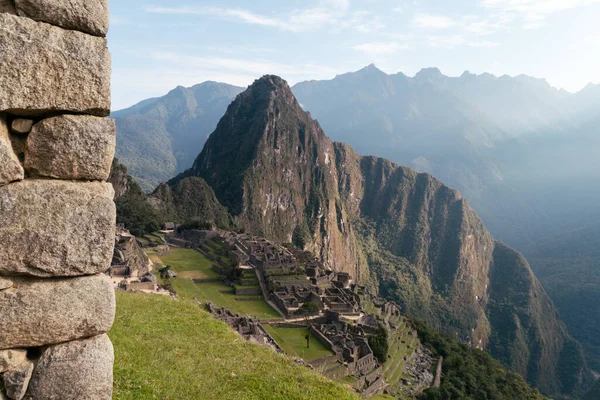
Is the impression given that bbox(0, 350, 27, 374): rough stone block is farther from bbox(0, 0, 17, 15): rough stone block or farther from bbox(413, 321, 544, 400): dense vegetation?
bbox(413, 321, 544, 400): dense vegetation

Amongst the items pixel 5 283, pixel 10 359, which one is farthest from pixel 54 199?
pixel 10 359

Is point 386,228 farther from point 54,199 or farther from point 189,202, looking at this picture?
point 54,199

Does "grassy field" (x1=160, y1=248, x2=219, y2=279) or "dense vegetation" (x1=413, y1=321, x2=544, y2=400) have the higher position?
"grassy field" (x1=160, y1=248, x2=219, y2=279)

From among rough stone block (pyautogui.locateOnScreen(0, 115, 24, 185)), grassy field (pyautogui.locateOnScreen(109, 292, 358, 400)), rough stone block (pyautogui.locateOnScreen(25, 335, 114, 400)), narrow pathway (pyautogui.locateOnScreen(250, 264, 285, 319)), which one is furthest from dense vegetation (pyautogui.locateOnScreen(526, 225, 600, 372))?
rough stone block (pyautogui.locateOnScreen(0, 115, 24, 185))

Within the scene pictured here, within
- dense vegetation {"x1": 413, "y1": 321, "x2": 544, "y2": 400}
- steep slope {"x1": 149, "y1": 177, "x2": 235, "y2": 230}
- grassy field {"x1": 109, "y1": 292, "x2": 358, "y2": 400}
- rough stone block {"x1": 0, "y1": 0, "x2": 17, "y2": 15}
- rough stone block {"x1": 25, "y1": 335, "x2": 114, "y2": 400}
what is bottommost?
dense vegetation {"x1": 413, "y1": 321, "x2": 544, "y2": 400}

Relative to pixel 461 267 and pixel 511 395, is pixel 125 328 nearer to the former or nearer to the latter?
pixel 511 395

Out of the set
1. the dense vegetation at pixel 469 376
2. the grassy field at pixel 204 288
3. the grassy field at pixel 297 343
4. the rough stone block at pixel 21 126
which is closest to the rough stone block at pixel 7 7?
the rough stone block at pixel 21 126
